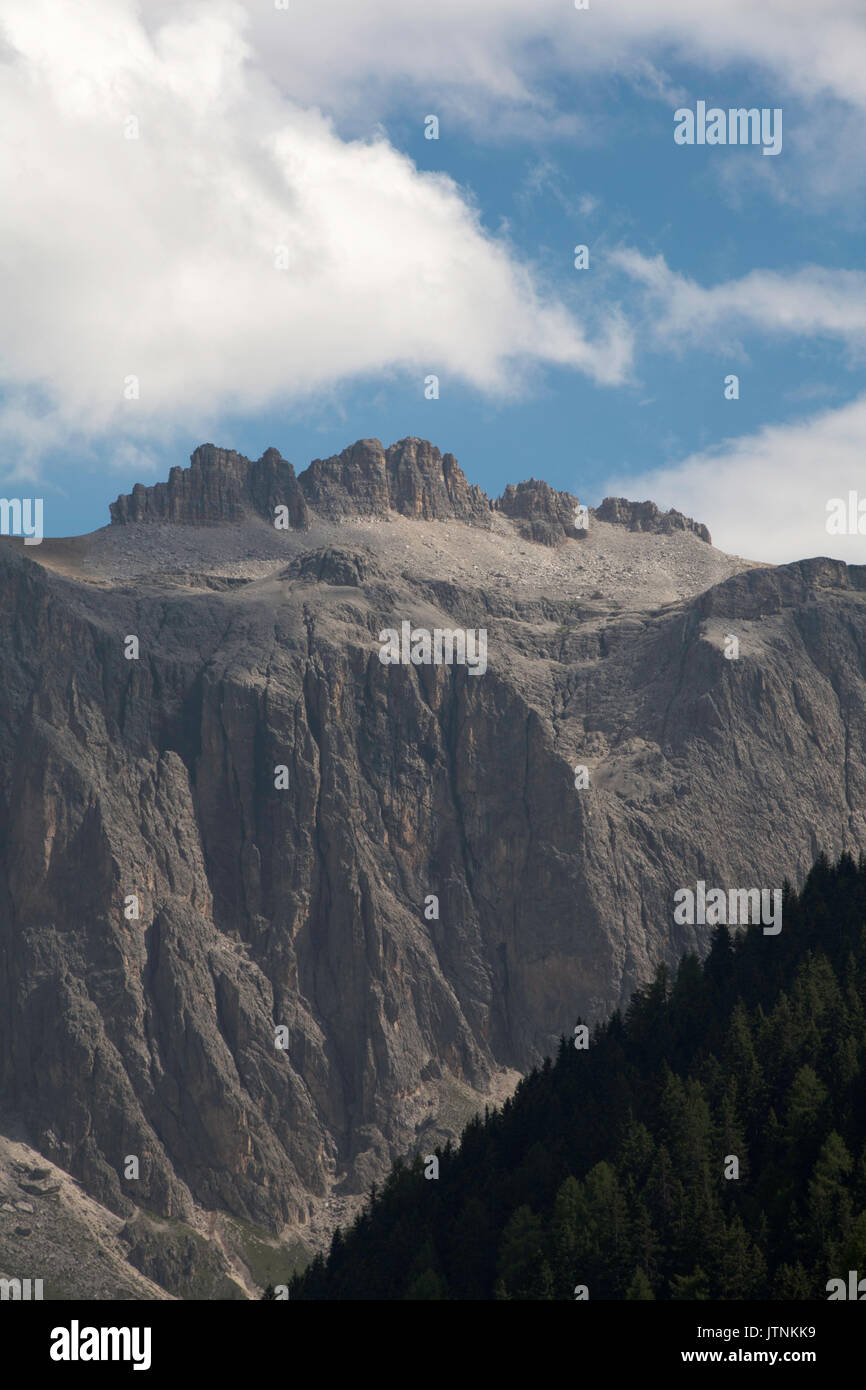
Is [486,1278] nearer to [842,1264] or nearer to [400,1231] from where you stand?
[400,1231]

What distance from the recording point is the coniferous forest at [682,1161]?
124562 mm

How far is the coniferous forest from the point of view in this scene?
12456 cm

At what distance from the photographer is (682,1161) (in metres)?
139

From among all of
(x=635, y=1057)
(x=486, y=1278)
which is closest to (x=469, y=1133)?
(x=635, y=1057)

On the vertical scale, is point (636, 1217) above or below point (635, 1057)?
below
